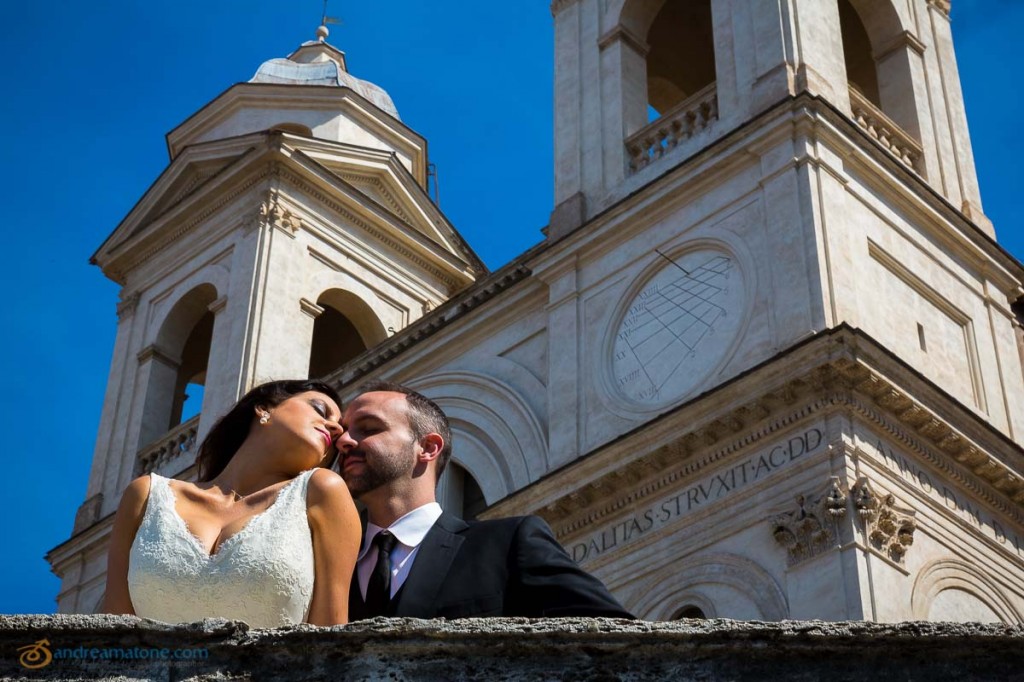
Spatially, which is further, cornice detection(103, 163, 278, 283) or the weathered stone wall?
cornice detection(103, 163, 278, 283)

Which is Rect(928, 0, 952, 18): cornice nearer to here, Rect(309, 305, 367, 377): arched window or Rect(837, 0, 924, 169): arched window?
Rect(837, 0, 924, 169): arched window

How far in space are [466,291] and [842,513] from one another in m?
7.73

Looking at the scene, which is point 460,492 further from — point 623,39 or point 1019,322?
point 1019,322

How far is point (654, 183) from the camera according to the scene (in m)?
20.2

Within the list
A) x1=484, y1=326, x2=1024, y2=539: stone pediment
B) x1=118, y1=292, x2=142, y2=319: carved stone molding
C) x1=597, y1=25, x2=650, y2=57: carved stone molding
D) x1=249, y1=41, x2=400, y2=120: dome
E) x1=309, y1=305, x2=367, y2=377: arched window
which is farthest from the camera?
x1=249, y1=41, x2=400, y2=120: dome

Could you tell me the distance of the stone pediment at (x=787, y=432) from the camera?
54.8 feet

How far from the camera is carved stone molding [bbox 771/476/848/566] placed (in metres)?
15.9

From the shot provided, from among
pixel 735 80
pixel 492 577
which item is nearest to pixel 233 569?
pixel 492 577

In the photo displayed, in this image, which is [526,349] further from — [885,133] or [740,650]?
[740,650]

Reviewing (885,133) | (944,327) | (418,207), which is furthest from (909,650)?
(418,207)

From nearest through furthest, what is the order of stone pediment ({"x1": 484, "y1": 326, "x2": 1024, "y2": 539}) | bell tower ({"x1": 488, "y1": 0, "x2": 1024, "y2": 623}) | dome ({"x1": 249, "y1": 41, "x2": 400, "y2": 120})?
bell tower ({"x1": 488, "y1": 0, "x2": 1024, "y2": 623})
stone pediment ({"x1": 484, "y1": 326, "x2": 1024, "y2": 539})
dome ({"x1": 249, "y1": 41, "x2": 400, "y2": 120})

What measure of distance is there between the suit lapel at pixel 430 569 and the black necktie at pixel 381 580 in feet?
0.26

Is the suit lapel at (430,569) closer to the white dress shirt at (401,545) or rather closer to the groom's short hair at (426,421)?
the white dress shirt at (401,545)

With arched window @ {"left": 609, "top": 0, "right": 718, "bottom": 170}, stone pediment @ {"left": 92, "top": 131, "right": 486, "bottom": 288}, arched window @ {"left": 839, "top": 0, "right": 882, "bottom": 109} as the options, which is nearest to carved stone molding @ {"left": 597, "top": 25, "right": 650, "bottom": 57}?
arched window @ {"left": 609, "top": 0, "right": 718, "bottom": 170}
